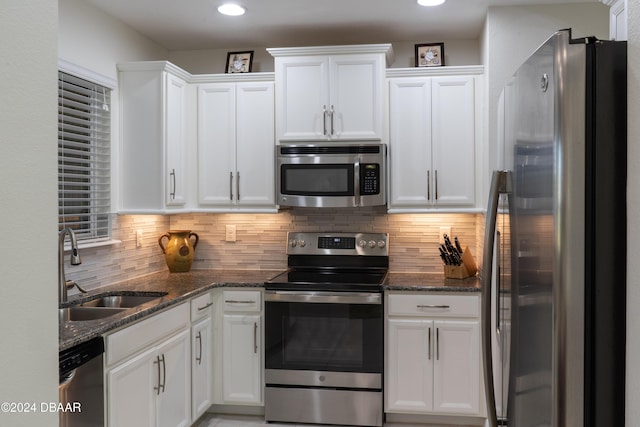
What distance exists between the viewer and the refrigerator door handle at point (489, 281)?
1.46 meters

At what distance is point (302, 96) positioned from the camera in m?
3.71

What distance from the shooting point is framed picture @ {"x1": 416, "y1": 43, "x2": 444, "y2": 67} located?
3811 millimetres

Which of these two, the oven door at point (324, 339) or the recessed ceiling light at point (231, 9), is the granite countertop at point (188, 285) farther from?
the recessed ceiling light at point (231, 9)

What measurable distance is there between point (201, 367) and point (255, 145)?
147cm

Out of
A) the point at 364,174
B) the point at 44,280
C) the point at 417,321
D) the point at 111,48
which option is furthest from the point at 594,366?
the point at 111,48

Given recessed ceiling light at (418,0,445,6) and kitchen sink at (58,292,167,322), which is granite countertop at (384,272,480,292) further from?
recessed ceiling light at (418,0,445,6)

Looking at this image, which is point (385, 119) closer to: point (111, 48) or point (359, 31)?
point (359, 31)

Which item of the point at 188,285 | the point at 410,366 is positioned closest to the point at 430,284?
the point at 410,366

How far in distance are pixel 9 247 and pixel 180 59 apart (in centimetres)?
373

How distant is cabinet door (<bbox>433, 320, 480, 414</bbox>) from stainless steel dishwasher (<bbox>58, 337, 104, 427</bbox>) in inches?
76.7

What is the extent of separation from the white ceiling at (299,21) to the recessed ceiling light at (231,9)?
0.04 m

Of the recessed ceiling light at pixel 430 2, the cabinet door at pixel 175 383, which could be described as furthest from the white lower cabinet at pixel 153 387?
the recessed ceiling light at pixel 430 2

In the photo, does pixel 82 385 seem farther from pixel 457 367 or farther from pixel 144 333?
pixel 457 367

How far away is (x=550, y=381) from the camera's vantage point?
3.57ft
